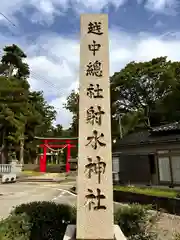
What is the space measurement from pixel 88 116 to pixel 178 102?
1131 inches

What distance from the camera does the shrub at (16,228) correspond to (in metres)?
4.07

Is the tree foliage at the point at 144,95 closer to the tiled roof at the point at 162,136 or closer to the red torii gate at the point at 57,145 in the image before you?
the red torii gate at the point at 57,145

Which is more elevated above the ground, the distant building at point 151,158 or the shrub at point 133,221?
the distant building at point 151,158

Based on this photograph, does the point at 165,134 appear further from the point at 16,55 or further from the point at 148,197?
the point at 16,55

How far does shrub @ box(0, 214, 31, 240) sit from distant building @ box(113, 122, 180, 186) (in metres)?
12.2

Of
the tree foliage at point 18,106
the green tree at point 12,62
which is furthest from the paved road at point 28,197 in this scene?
the green tree at point 12,62

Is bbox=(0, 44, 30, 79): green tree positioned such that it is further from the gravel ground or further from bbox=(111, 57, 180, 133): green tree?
the gravel ground

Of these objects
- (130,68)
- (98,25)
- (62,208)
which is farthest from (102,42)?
(130,68)

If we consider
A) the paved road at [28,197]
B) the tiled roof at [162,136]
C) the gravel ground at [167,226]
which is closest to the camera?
the gravel ground at [167,226]

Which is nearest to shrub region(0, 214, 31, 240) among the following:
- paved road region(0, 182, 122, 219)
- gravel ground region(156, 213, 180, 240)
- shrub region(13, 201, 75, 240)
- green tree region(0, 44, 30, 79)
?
shrub region(13, 201, 75, 240)

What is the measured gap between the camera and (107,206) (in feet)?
15.0

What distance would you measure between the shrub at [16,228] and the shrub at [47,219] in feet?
0.72

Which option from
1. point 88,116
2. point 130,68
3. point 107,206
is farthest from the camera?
point 130,68

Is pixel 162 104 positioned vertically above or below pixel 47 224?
above
